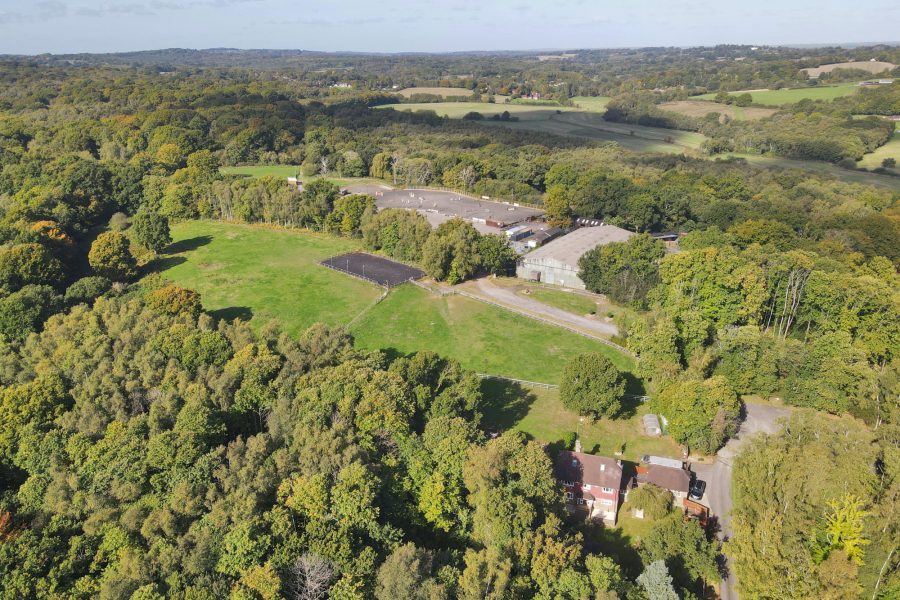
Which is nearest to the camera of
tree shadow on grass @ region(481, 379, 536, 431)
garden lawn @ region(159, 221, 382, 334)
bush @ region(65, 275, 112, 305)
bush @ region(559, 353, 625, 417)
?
bush @ region(559, 353, 625, 417)

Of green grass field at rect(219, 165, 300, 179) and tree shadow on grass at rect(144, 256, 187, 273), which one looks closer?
tree shadow on grass at rect(144, 256, 187, 273)

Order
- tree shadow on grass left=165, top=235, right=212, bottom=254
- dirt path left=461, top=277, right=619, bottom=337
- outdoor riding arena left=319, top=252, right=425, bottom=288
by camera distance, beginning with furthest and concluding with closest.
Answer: tree shadow on grass left=165, top=235, right=212, bottom=254, outdoor riding arena left=319, top=252, right=425, bottom=288, dirt path left=461, top=277, right=619, bottom=337

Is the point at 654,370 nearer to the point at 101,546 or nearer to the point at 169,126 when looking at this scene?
the point at 101,546

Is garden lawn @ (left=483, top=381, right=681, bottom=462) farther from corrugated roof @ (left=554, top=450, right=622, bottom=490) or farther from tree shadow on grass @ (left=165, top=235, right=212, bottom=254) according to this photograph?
tree shadow on grass @ (left=165, top=235, right=212, bottom=254)

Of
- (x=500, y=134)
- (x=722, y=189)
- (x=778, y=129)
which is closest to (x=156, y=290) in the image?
(x=722, y=189)

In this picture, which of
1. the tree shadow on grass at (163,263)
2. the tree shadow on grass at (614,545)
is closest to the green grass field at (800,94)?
the tree shadow on grass at (163,263)

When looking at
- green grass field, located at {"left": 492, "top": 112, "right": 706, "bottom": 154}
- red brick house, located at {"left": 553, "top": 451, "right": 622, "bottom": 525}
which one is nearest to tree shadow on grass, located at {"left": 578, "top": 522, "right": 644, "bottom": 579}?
red brick house, located at {"left": 553, "top": 451, "right": 622, "bottom": 525}

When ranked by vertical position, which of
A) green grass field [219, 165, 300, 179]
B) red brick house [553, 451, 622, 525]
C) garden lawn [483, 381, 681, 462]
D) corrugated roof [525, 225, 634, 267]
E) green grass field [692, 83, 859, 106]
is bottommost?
garden lawn [483, 381, 681, 462]
